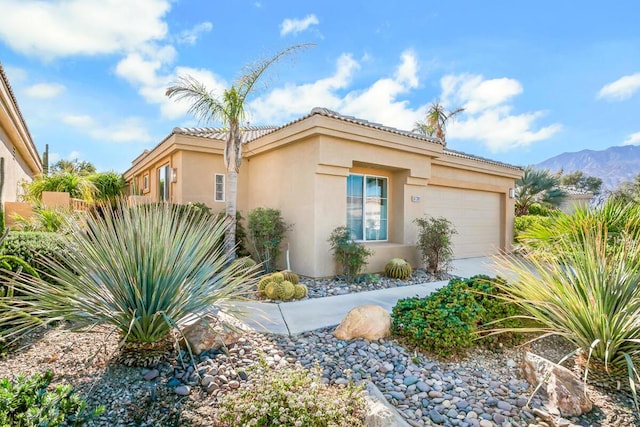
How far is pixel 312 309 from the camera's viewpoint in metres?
6.22

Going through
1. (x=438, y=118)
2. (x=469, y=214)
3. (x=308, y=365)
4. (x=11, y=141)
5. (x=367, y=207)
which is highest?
(x=438, y=118)

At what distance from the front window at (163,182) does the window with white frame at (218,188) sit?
7.36 feet

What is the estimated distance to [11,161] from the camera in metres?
11.4

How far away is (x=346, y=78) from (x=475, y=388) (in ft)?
37.0

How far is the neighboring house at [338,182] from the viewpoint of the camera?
8.91m

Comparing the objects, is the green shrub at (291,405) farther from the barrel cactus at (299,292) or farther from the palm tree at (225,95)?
the palm tree at (225,95)

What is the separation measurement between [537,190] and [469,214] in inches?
314

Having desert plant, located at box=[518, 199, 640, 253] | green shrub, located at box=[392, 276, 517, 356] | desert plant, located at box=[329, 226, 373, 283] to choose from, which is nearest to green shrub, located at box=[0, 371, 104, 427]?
green shrub, located at box=[392, 276, 517, 356]

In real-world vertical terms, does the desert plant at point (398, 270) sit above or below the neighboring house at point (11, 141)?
below

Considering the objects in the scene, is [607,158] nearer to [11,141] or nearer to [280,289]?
[280,289]

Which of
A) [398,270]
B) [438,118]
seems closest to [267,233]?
[398,270]

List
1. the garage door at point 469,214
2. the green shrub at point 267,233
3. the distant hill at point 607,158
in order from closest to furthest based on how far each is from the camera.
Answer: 1. the green shrub at point 267,233
2. the garage door at point 469,214
3. the distant hill at point 607,158

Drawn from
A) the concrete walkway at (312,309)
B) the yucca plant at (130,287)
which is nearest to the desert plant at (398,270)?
the concrete walkway at (312,309)

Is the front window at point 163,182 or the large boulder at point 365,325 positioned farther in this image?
the front window at point 163,182
